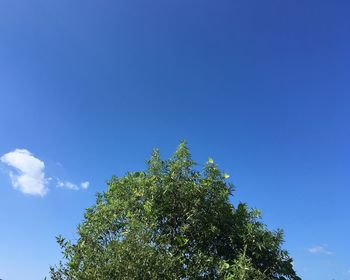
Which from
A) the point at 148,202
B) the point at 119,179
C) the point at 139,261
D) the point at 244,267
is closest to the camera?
the point at 139,261

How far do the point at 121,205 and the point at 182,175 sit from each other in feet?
15.5

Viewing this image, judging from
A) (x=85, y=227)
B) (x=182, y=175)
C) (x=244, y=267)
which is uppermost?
(x=182, y=175)

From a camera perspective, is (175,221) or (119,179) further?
Answer: (119,179)

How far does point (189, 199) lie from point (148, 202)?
2909 millimetres

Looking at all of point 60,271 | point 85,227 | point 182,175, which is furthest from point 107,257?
point 182,175

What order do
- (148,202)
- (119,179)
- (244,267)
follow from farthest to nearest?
(119,179) < (148,202) < (244,267)

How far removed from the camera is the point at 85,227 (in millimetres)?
28062

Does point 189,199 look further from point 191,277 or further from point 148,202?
Result: point 191,277

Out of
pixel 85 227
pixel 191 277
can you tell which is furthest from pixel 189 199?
pixel 85 227

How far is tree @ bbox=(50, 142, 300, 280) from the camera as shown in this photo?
2517cm

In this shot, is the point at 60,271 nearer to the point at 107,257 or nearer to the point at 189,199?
the point at 107,257

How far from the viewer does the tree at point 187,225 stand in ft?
82.6

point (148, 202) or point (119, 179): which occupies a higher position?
point (119, 179)

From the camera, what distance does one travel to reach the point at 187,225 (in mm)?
27125
